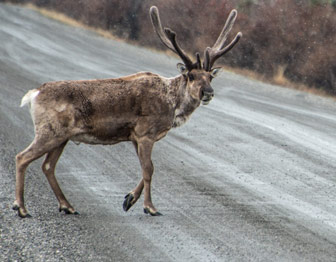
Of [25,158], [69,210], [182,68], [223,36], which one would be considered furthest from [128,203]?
[223,36]

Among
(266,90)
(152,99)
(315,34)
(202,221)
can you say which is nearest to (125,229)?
(202,221)

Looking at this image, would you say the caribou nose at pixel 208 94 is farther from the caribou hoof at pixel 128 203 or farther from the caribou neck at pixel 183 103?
the caribou hoof at pixel 128 203

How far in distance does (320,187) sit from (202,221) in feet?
8.47

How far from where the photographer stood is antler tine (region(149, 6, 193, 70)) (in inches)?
343

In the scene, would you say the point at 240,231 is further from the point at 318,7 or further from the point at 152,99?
the point at 318,7

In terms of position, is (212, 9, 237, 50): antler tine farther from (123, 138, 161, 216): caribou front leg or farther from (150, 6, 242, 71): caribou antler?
(123, 138, 161, 216): caribou front leg

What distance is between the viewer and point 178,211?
855 centimetres

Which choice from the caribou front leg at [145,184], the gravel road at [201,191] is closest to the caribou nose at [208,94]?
the caribou front leg at [145,184]

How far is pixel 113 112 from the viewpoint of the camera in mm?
8453

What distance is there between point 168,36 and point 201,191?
81.3 inches

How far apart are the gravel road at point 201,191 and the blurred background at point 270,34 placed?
303 centimetres

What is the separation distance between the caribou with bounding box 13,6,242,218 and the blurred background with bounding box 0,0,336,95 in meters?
12.0

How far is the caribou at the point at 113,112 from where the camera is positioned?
812 centimetres

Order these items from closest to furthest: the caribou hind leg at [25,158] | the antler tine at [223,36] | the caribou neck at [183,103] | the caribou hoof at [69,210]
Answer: the caribou hind leg at [25,158], the caribou hoof at [69,210], the caribou neck at [183,103], the antler tine at [223,36]
